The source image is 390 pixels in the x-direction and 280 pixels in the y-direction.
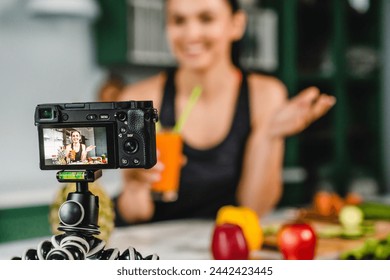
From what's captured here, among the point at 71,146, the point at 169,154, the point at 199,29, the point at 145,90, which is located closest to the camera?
the point at 71,146

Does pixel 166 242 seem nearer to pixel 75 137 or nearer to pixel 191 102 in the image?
pixel 75 137

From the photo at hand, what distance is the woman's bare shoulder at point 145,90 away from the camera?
2.29 m

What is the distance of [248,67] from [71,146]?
2161 millimetres

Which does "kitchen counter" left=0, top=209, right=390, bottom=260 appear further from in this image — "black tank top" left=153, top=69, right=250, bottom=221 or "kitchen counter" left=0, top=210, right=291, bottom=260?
"black tank top" left=153, top=69, right=250, bottom=221

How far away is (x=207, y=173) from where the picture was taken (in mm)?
2221

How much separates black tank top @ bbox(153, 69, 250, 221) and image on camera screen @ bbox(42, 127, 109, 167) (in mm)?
1453

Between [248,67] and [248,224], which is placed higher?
[248,67]

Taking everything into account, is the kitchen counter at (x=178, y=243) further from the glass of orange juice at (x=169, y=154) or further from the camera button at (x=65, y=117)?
the camera button at (x=65, y=117)

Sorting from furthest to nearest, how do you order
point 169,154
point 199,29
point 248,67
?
1. point 248,67
2. point 199,29
3. point 169,154

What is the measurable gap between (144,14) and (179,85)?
39cm

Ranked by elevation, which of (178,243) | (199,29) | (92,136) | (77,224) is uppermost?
(199,29)

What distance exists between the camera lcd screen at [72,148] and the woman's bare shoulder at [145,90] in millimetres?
1559

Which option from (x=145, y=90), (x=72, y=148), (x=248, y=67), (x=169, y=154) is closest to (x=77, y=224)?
(x=72, y=148)
